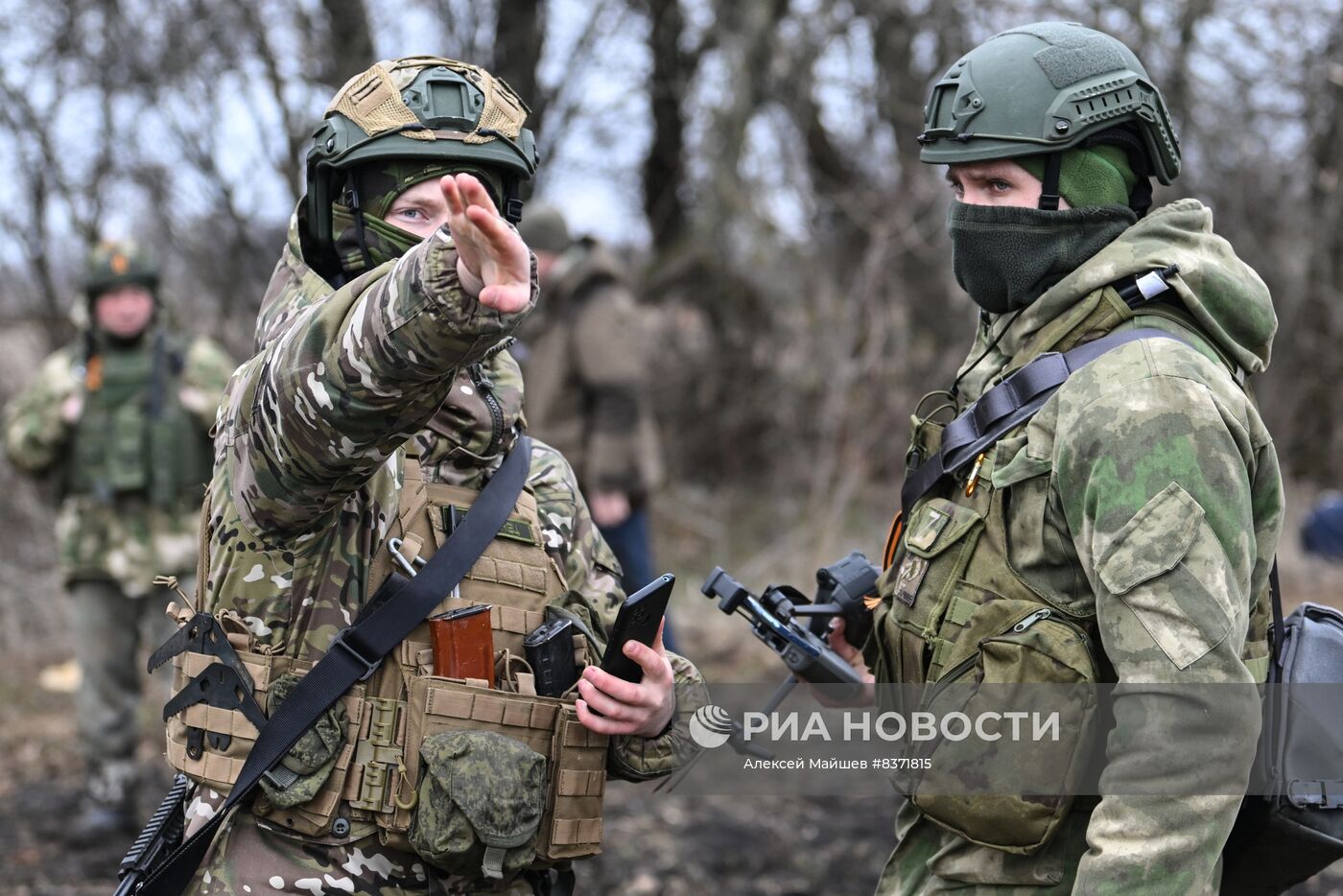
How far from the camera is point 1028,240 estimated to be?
2459 mm

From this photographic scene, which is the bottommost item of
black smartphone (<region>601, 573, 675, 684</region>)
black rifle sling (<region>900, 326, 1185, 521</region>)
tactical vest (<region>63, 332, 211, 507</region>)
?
black smartphone (<region>601, 573, 675, 684</region>)

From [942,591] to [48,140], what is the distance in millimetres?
7523

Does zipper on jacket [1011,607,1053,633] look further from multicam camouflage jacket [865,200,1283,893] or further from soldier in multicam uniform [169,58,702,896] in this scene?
soldier in multicam uniform [169,58,702,896]

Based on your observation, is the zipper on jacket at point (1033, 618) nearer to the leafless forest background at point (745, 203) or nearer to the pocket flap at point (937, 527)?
the pocket flap at point (937, 527)

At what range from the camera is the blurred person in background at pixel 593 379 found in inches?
251

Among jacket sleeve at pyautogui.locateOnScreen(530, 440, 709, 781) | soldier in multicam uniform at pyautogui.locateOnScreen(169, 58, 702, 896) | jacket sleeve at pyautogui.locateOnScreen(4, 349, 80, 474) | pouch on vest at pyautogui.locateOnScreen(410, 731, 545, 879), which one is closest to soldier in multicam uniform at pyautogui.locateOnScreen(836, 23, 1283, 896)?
jacket sleeve at pyautogui.locateOnScreen(530, 440, 709, 781)

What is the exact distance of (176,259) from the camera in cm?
877

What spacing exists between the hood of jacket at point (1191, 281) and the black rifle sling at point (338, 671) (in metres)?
1.13

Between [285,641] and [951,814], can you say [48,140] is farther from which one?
[951,814]

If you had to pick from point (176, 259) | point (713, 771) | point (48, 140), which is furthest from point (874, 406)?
point (48, 140)

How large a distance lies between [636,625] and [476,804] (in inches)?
16.1

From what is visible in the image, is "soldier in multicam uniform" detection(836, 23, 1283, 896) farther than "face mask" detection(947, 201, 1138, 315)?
No

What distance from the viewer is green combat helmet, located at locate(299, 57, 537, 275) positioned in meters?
2.40

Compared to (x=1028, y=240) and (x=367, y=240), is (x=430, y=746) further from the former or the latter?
(x=1028, y=240)
